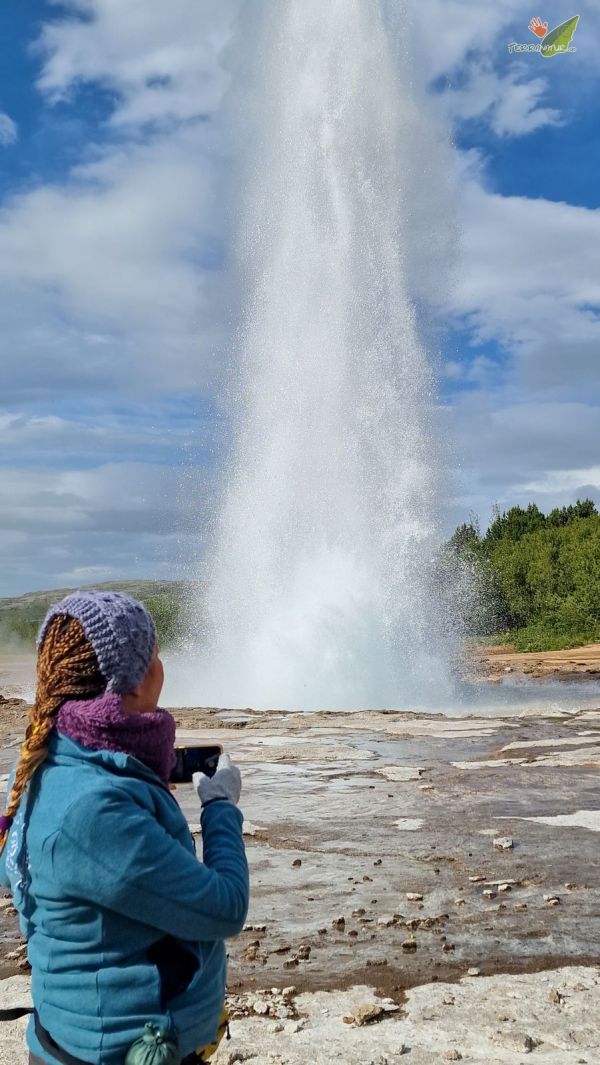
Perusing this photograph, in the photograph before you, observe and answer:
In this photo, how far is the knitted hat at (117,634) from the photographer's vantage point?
1.92m

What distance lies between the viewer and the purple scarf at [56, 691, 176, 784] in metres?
1.89

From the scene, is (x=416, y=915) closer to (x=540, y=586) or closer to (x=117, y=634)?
(x=117, y=634)

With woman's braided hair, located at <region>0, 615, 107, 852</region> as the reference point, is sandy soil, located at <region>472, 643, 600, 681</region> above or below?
below

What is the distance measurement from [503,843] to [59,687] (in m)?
4.42

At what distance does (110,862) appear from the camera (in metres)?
1.77

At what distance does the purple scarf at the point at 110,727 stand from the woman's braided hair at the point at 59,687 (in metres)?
0.02

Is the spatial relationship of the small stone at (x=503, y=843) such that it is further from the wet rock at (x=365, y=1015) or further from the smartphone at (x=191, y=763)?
the smartphone at (x=191, y=763)


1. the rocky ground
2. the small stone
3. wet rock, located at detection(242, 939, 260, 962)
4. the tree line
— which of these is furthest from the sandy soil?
wet rock, located at detection(242, 939, 260, 962)

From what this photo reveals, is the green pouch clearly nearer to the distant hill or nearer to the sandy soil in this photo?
the distant hill

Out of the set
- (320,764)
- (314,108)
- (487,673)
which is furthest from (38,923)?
(487,673)

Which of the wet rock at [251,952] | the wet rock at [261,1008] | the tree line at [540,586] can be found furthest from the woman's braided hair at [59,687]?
the tree line at [540,586]

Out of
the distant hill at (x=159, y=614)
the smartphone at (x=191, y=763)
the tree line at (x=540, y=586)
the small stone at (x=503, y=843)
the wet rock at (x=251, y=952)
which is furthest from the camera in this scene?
the tree line at (x=540, y=586)

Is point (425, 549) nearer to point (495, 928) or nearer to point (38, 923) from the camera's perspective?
point (495, 928)

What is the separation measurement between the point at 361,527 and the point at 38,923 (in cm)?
1571
